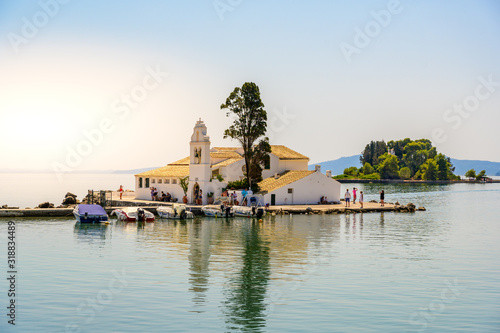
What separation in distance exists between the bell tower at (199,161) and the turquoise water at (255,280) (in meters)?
14.6

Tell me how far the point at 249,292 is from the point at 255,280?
244 centimetres

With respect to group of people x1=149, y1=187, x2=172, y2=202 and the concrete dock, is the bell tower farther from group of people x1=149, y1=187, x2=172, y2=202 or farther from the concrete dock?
the concrete dock

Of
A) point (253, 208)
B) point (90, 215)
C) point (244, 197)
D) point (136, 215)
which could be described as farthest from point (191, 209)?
point (90, 215)

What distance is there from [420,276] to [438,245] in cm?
1226

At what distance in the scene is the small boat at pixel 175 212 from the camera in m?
56.7

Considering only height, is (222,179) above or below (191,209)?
above

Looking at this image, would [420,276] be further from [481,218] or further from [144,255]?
[481,218]

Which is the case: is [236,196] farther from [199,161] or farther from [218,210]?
[199,161]

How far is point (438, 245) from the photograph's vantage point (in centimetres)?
4103

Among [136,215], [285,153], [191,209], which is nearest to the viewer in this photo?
[136,215]

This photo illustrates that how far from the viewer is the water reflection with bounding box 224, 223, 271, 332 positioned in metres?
21.9

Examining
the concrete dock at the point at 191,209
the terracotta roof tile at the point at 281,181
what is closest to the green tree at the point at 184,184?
the concrete dock at the point at 191,209

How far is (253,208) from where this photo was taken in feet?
189

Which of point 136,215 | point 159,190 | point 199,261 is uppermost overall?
point 159,190
